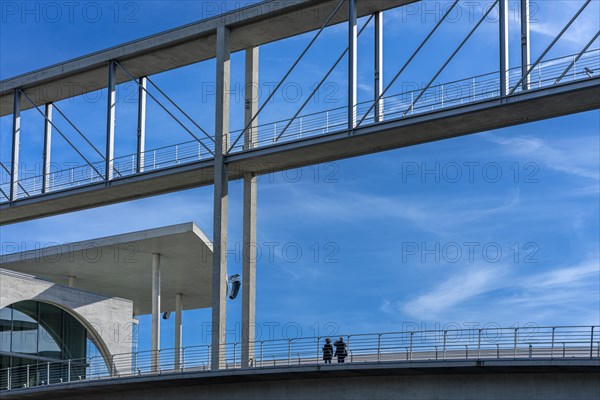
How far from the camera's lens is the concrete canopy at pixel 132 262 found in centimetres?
5094

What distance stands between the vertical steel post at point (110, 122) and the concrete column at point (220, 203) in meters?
5.51

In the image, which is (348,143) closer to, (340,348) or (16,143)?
(340,348)

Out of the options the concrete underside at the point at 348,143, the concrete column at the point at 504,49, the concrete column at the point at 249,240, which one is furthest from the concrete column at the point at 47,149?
the concrete column at the point at 504,49

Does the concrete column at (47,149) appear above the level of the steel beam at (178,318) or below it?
above

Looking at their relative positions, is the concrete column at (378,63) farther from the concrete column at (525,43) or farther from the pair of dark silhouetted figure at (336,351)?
the pair of dark silhouetted figure at (336,351)

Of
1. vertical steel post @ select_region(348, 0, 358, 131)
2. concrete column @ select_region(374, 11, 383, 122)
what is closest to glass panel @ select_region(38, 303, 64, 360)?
vertical steel post @ select_region(348, 0, 358, 131)

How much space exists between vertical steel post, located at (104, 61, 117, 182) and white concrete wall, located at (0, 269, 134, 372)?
5509mm

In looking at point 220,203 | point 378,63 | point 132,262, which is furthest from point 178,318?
point 378,63

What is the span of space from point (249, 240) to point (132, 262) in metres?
14.1

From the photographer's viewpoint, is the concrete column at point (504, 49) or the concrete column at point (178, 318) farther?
the concrete column at point (178, 318)

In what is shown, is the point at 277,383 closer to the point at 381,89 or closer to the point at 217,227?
the point at 217,227

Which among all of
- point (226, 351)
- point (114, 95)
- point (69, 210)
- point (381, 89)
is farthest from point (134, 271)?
point (381, 89)

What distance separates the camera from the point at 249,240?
41.5m

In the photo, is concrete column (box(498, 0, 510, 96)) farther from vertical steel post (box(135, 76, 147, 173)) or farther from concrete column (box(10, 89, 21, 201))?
concrete column (box(10, 89, 21, 201))
